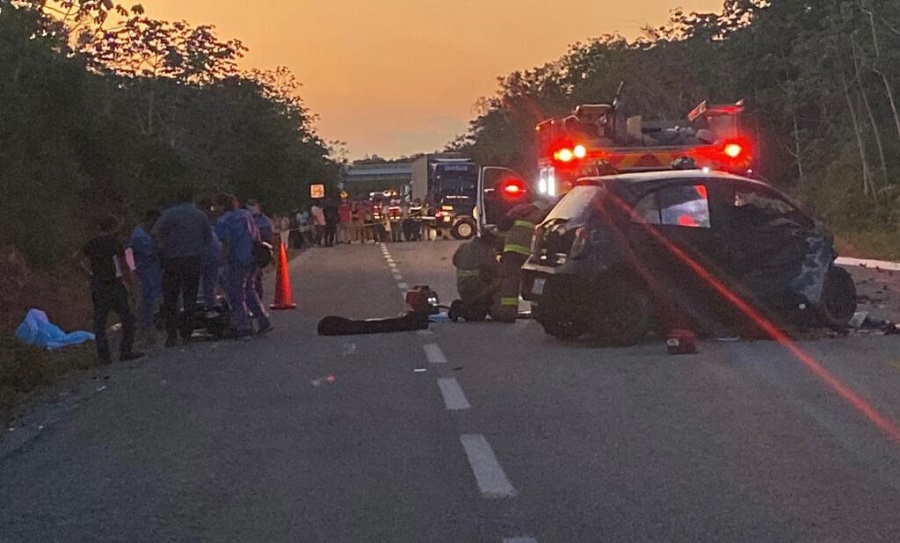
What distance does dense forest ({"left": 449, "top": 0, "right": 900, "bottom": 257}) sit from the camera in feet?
123

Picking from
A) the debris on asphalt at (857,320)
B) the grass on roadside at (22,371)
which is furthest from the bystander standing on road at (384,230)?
the grass on roadside at (22,371)

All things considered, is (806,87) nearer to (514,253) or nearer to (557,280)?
(514,253)

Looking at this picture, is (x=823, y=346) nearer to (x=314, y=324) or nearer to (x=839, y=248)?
(x=314, y=324)

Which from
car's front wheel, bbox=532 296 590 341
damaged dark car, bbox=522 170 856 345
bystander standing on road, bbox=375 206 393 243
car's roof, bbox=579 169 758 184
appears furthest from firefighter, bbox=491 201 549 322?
bystander standing on road, bbox=375 206 393 243

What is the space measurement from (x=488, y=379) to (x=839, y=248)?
21.8m

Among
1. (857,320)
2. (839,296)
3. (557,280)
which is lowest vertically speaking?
(857,320)

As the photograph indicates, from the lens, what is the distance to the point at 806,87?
41.8 meters

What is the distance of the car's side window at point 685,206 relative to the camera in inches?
547

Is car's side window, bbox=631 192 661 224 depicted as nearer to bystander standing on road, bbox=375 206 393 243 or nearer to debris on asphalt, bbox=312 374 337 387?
debris on asphalt, bbox=312 374 337 387

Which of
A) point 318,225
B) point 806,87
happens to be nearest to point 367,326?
point 806,87

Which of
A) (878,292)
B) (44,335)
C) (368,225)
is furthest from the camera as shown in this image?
(368,225)

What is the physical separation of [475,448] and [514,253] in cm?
767

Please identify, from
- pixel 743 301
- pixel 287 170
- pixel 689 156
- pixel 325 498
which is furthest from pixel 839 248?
pixel 287 170

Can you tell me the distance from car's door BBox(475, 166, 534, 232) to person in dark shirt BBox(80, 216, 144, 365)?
528 cm
